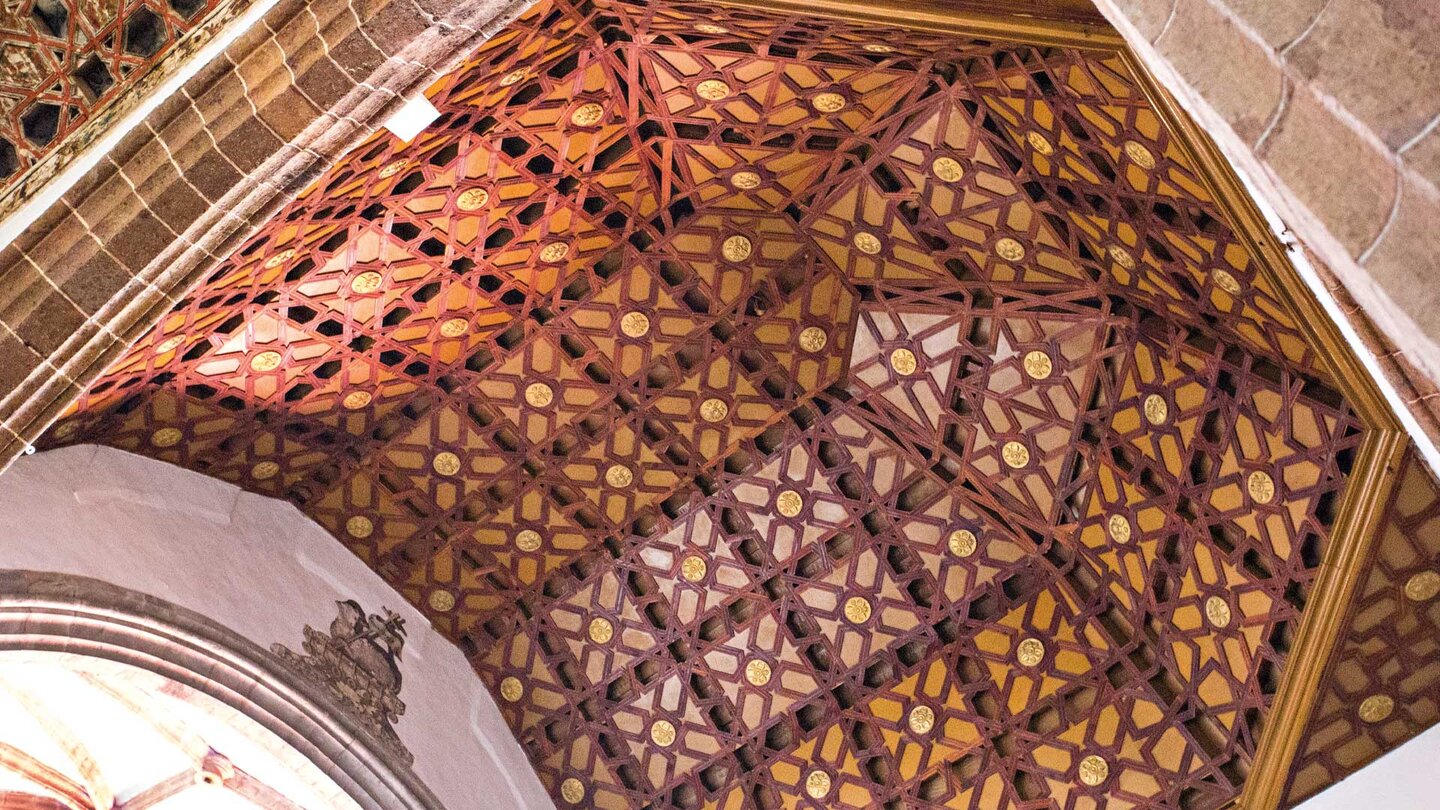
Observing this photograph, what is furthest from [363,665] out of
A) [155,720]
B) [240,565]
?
[155,720]

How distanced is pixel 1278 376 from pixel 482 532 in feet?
12.6

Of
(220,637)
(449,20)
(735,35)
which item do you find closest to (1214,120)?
(449,20)

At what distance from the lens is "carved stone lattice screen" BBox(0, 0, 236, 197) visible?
3.09 meters

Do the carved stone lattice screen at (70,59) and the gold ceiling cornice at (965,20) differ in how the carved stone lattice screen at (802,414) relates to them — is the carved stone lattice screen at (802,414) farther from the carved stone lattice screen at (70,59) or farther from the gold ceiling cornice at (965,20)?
the carved stone lattice screen at (70,59)

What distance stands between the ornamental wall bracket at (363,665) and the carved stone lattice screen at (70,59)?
3.31m

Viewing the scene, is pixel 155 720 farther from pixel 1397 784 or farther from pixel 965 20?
pixel 1397 784

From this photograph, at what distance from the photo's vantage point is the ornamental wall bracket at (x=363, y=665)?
5961 millimetres

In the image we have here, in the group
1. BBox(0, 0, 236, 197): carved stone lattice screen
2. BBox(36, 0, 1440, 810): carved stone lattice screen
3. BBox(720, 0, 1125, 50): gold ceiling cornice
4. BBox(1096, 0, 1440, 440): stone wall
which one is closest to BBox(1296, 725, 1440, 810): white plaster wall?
BBox(36, 0, 1440, 810): carved stone lattice screen

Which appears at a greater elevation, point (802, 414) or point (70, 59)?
point (802, 414)

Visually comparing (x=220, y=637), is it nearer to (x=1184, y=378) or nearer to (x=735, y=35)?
(x=735, y=35)

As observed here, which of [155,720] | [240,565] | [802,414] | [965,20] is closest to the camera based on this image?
[965,20]

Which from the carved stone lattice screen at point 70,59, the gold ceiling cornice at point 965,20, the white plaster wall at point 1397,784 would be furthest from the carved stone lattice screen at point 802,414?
the carved stone lattice screen at point 70,59

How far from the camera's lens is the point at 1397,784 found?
208 inches

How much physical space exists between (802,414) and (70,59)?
12.5 feet
